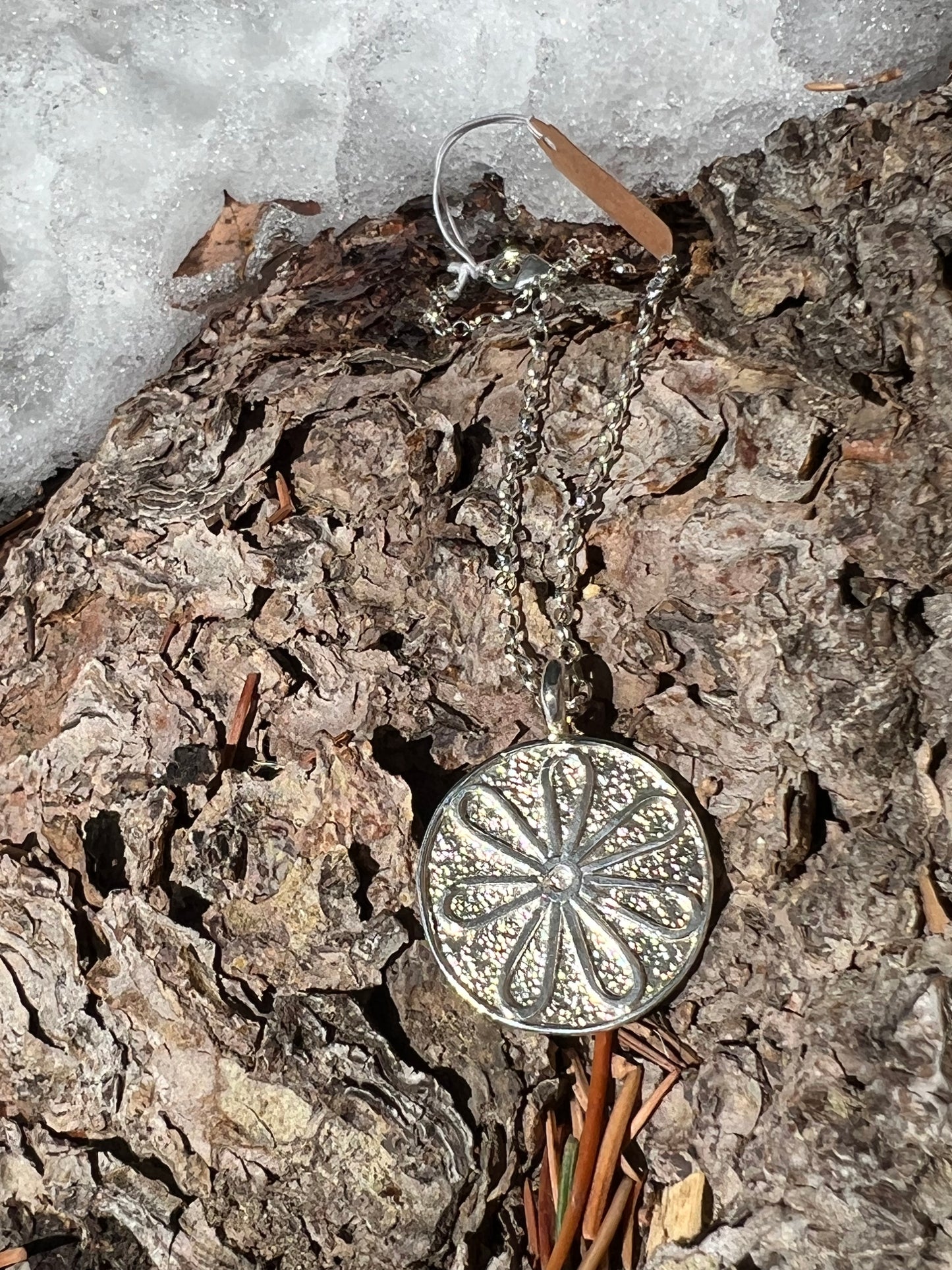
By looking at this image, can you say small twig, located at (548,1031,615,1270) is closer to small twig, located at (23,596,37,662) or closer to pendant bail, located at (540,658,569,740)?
pendant bail, located at (540,658,569,740)

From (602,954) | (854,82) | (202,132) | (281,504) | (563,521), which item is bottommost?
(602,954)

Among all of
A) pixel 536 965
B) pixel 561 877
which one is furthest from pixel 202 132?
pixel 536 965

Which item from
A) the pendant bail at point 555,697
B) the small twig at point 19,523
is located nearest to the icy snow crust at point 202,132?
the small twig at point 19,523

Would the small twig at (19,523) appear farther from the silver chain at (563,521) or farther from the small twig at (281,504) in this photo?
the silver chain at (563,521)

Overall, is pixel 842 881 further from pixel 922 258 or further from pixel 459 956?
pixel 922 258

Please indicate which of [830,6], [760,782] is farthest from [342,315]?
[760,782]

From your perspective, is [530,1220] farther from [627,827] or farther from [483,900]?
[627,827]

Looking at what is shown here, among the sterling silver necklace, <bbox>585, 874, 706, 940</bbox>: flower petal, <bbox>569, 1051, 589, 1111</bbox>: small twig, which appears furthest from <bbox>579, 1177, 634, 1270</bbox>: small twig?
<bbox>585, 874, 706, 940</bbox>: flower petal
